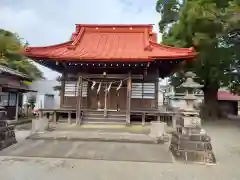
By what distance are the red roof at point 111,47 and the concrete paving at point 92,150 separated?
16.8 feet

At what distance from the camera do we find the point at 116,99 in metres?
16.1

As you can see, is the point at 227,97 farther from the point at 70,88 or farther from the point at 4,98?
the point at 4,98

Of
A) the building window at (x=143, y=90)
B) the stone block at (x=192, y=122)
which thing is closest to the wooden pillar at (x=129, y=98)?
the building window at (x=143, y=90)

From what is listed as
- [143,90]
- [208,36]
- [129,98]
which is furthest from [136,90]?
[208,36]

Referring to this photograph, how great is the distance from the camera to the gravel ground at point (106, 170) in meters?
6.11

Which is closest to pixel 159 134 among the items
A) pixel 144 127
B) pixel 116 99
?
pixel 144 127

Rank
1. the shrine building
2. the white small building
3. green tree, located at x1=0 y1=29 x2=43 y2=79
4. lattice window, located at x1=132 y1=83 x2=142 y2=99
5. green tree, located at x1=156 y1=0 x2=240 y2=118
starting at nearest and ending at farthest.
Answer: green tree, located at x1=156 y1=0 x2=240 y2=118 → the shrine building → lattice window, located at x1=132 y1=83 x2=142 y2=99 → green tree, located at x1=0 y1=29 x2=43 y2=79 → the white small building

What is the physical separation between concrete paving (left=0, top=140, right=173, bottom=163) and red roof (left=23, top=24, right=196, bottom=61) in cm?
514

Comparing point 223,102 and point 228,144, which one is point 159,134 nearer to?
point 228,144

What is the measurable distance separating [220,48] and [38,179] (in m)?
15.3

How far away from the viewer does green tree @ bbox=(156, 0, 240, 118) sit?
42.6ft

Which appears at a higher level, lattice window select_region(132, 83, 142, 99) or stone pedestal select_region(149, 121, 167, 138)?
lattice window select_region(132, 83, 142, 99)

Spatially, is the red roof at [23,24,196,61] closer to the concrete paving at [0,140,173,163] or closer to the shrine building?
the shrine building

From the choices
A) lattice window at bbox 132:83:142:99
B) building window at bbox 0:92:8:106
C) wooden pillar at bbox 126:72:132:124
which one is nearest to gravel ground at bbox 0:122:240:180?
wooden pillar at bbox 126:72:132:124
